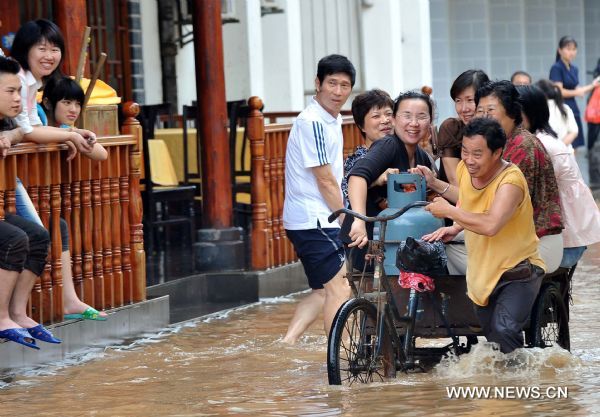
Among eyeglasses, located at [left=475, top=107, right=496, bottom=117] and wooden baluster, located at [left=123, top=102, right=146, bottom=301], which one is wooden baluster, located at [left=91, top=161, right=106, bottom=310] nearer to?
wooden baluster, located at [left=123, top=102, right=146, bottom=301]

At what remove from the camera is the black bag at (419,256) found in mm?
7531

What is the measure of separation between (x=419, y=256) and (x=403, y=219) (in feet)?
1.30

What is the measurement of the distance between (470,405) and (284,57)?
10.2 m

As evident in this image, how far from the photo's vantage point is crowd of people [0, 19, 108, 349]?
8.31 metres

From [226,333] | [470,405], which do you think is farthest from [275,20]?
[470,405]

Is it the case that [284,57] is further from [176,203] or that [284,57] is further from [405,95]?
[405,95]

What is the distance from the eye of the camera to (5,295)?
328 inches

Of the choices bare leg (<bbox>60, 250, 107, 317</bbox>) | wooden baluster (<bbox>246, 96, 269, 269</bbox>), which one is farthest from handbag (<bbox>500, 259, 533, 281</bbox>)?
wooden baluster (<bbox>246, 96, 269, 269</bbox>)

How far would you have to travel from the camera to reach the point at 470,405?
23.5 ft

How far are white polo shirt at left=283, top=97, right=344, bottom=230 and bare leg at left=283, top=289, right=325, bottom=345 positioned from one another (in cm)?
54

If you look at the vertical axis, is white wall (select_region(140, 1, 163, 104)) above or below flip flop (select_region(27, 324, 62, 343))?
above

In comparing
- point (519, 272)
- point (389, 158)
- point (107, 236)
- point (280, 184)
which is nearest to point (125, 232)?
point (107, 236)

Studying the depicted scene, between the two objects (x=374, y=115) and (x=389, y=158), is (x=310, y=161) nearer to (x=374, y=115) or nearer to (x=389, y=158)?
(x=374, y=115)

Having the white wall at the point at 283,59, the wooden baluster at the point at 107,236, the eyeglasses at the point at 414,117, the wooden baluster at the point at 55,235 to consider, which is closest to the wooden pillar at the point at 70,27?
the wooden baluster at the point at 107,236
